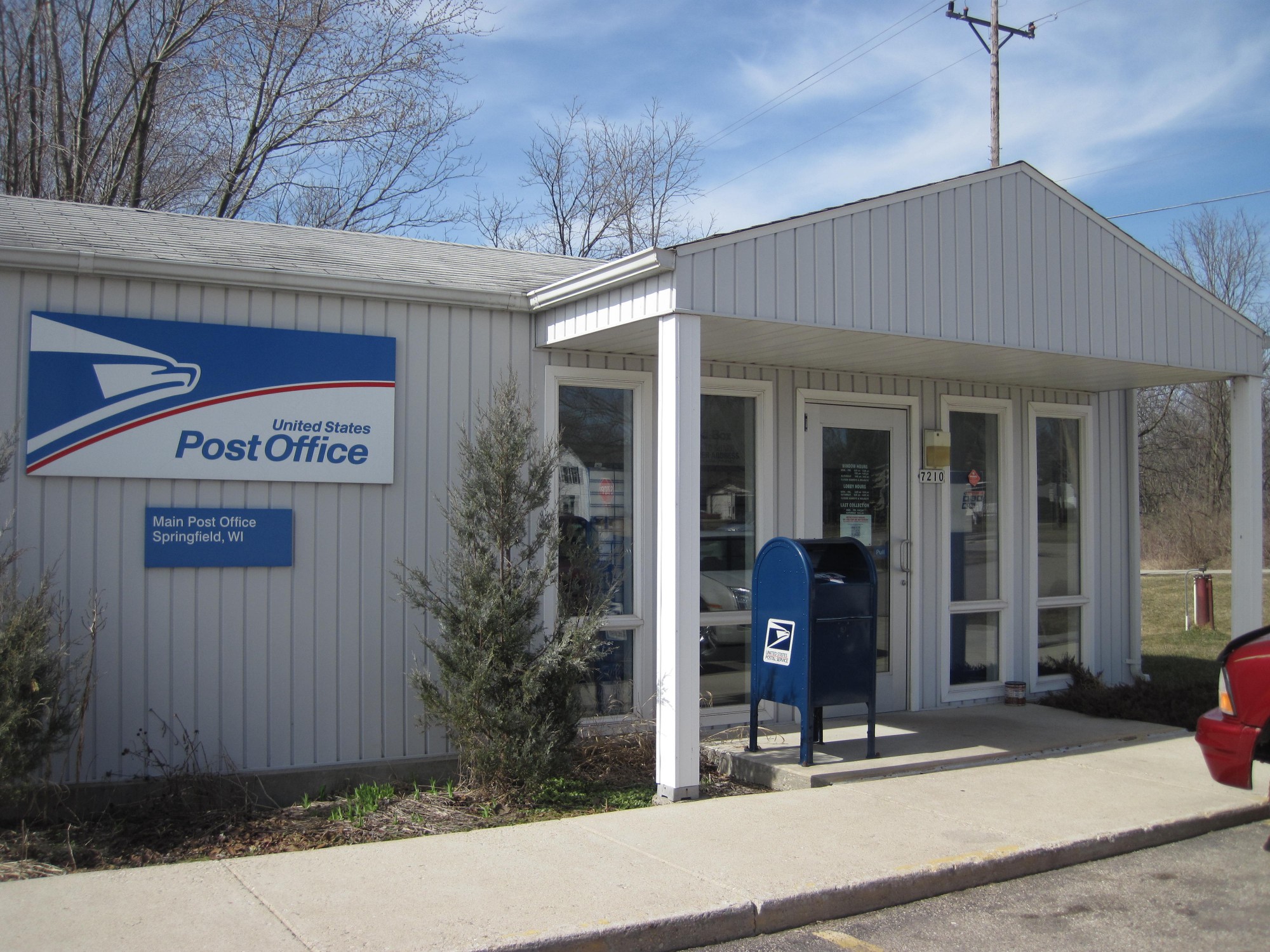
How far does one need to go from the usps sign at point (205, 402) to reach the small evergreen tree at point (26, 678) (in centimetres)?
40

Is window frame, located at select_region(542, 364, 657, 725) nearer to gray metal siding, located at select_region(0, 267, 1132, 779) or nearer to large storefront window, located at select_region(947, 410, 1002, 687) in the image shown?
gray metal siding, located at select_region(0, 267, 1132, 779)

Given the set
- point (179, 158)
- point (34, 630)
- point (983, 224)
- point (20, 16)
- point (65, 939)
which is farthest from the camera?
point (179, 158)

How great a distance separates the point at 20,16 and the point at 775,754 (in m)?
16.2

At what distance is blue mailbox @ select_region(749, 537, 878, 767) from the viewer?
6613 millimetres

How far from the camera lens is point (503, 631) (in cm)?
618

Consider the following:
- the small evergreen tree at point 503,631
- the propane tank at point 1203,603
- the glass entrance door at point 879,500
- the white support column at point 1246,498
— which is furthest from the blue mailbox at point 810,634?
the propane tank at point 1203,603

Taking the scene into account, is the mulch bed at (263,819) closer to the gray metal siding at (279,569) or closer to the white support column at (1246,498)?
the gray metal siding at (279,569)

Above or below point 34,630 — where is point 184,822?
below

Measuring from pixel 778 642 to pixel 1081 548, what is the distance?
435 cm

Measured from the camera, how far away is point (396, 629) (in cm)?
680

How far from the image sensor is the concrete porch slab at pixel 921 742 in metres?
6.65

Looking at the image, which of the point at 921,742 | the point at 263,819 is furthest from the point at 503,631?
the point at 921,742

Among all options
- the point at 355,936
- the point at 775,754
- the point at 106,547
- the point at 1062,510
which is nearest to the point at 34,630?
the point at 106,547

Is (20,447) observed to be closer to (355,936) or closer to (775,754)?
(355,936)
